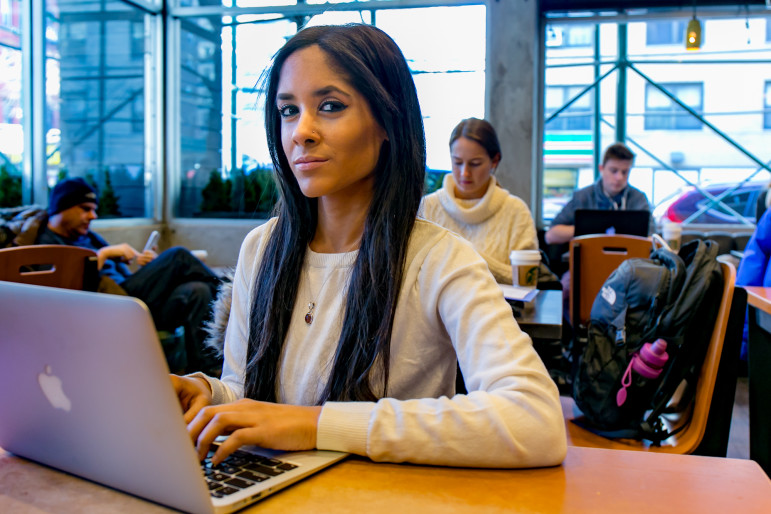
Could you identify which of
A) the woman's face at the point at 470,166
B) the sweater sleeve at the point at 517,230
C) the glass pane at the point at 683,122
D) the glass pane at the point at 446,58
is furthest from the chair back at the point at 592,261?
the glass pane at the point at 683,122

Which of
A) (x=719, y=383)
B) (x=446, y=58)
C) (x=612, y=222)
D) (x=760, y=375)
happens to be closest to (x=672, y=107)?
(x=446, y=58)

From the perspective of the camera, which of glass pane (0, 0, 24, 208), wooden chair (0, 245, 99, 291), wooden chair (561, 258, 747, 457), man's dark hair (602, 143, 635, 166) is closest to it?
wooden chair (561, 258, 747, 457)

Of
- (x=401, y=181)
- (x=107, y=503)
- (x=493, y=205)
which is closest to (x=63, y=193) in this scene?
(x=493, y=205)

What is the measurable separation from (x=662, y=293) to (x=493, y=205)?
1.71m

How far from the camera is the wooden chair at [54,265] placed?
2.35 meters

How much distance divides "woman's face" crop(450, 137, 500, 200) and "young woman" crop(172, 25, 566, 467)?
2.21 m

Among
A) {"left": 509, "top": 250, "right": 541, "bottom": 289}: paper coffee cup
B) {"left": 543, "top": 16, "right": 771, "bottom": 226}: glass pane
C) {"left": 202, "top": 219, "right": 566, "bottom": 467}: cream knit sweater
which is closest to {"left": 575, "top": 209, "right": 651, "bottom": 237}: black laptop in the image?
{"left": 509, "top": 250, "right": 541, "bottom": 289}: paper coffee cup

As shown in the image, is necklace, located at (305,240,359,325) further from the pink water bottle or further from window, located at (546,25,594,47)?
window, located at (546,25,594,47)

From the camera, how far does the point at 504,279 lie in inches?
112

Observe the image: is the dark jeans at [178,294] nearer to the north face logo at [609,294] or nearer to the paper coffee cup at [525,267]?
the paper coffee cup at [525,267]

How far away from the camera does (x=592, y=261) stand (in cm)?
316

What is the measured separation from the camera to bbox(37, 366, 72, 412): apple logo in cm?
73

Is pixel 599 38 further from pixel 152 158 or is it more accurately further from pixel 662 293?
pixel 662 293

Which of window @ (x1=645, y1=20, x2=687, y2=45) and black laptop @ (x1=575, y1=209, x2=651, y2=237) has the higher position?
window @ (x1=645, y1=20, x2=687, y2=45)
